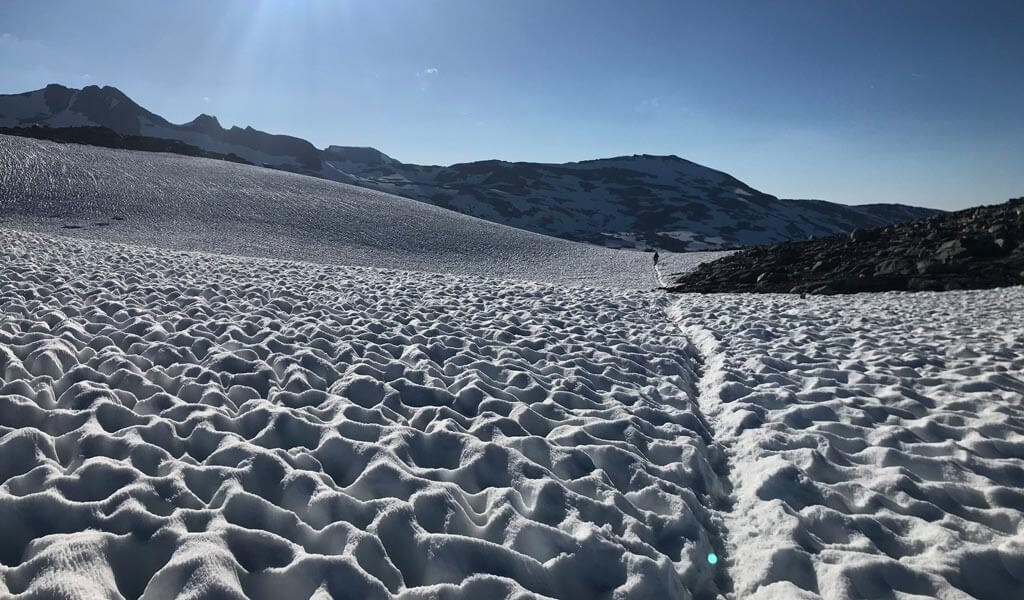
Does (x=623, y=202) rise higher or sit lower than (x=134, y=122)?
lower

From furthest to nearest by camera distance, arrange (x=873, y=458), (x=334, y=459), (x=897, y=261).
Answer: (x=897, y=261) → (x=873, y=458) → (x=334, y=459)

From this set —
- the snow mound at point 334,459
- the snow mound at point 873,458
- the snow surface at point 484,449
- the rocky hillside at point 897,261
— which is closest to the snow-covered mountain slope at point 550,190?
the rocky hillside at point 897,261

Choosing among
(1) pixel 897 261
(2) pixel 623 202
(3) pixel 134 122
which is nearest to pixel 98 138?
(1) pixel 897 261

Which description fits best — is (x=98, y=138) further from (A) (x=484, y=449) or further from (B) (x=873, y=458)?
(B) (x=873, y=458)

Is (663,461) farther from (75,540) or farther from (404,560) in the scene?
(75,540)

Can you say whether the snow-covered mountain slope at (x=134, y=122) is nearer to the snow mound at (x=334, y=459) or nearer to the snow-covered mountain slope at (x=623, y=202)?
the snow-covered mountain slope at (x=623, y=202)

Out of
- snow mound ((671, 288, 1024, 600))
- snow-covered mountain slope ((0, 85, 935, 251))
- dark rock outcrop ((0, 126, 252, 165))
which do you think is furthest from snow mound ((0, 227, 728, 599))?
snow-covered mountain slope ((0, 85, 935, 251))

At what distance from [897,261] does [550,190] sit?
103 m

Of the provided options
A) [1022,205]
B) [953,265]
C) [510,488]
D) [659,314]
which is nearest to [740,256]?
[953,265]

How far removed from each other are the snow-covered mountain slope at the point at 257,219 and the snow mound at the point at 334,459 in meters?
14.5

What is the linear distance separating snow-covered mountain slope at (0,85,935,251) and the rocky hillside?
191 feet

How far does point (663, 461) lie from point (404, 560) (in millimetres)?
2982

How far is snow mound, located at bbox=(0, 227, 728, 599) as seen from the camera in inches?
134

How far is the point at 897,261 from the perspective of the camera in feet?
59.2
